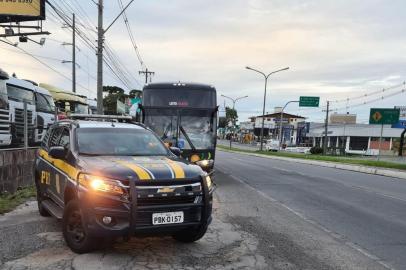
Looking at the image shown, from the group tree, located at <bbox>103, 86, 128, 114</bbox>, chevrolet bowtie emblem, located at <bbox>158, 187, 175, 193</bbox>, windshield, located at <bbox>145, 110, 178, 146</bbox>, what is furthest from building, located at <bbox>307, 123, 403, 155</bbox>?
chevrolet bowtie emblem, located at <bbox>158, 187, 175, 193</bbox>

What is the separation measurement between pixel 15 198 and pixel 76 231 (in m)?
4.91

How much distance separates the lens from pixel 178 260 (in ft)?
18.6

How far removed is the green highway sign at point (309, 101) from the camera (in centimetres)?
5497

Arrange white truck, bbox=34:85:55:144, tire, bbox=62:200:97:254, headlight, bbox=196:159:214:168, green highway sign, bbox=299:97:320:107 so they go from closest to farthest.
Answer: tire, bbox=62:200:97:254, headlight, bbox=196:159:214:168, white truck, bbox=34:85:55:144, green highway sign, bbox=299:97:320:107

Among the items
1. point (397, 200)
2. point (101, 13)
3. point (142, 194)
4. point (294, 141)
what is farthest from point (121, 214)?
point (294, 141)

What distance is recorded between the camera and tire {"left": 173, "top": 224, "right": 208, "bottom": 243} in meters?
6.03

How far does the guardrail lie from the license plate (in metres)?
6.00

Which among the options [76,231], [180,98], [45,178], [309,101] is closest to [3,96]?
[180,98]

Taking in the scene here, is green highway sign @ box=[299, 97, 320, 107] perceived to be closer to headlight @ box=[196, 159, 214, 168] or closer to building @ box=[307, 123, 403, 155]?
building @ box=[307, 123, 403, 155]

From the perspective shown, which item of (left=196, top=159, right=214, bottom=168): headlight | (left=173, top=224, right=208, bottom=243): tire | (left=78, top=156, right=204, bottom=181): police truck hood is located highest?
(left=78, top=156, right=204, bottom=181): police truck hood

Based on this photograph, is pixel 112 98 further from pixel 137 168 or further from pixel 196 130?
pixel 137 168

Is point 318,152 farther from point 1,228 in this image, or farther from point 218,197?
Answer: point 1,228

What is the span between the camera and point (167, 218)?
5449 millimetres

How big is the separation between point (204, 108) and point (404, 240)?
26.1 feet
